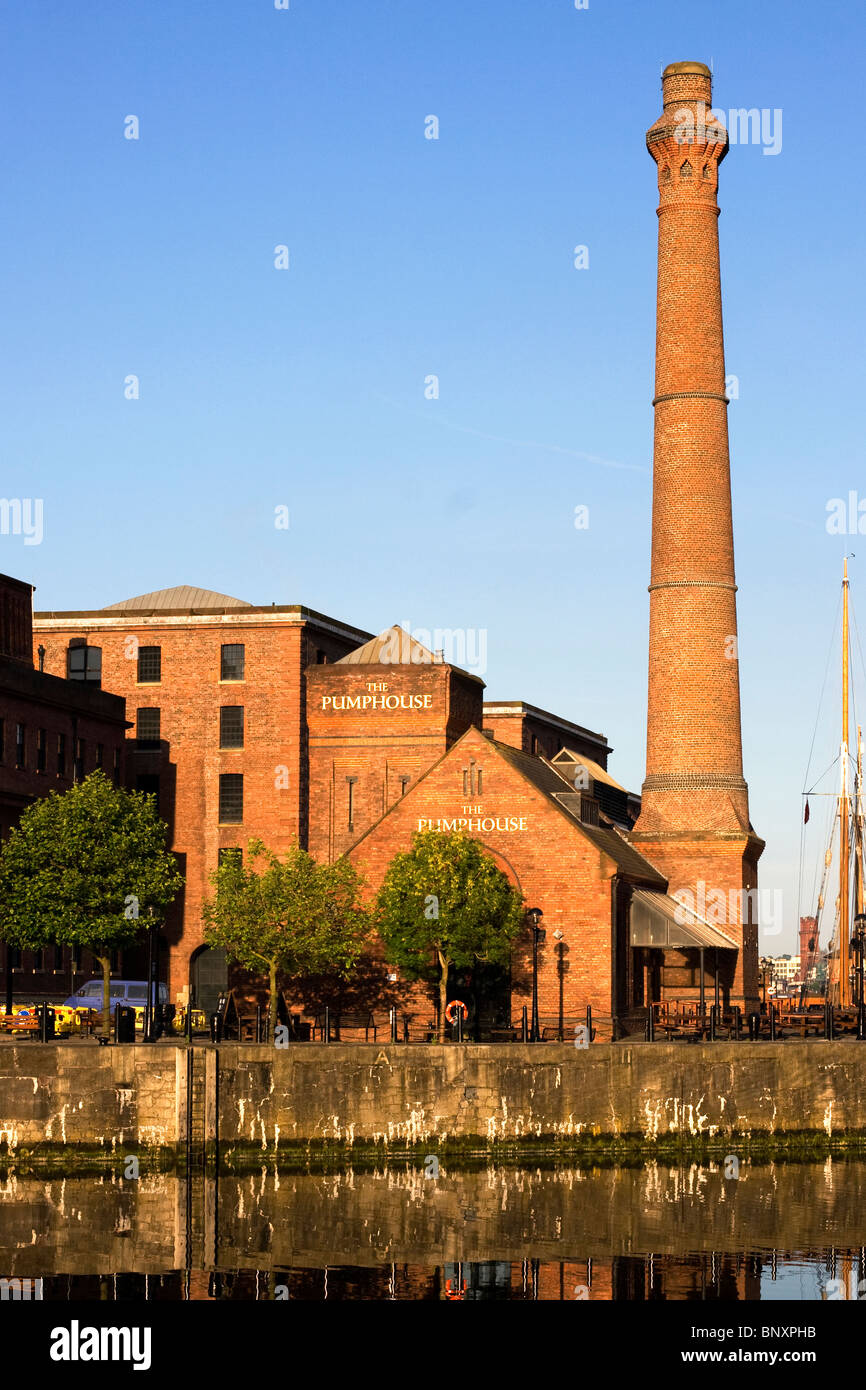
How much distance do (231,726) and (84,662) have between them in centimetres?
737

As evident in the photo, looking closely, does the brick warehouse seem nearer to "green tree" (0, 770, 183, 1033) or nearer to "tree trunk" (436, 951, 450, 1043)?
"tree trunk" (436, 951, 450, 1043)

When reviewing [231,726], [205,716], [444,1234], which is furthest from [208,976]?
[444,1234]

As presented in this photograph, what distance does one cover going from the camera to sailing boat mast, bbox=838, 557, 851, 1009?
7870cm

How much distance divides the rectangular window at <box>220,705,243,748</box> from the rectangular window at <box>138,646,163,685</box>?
11.8 feet

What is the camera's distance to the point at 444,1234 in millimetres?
36781

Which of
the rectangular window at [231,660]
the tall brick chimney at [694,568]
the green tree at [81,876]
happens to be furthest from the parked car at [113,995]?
the rectangular window at [231,660]

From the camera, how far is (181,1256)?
34.5m

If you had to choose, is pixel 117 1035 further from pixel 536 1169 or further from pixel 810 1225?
pixel 810 1225

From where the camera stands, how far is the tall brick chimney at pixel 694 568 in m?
66.1

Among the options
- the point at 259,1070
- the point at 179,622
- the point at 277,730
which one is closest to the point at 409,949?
the point at 259,1070

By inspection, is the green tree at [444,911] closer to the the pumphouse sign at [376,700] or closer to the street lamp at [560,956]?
the street lamp at [560,956]

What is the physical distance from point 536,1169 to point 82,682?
40988mm

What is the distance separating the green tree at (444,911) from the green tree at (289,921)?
1.26 metres

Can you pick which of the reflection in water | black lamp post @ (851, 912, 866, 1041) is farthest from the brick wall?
the reflection in water
